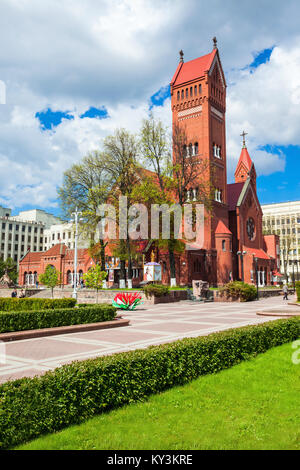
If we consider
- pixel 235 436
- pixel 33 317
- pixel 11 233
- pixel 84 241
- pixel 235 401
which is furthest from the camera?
pixel 11 233

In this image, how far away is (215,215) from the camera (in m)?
46.8

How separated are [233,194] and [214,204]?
1029 centimetres

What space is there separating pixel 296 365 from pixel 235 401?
282 cm

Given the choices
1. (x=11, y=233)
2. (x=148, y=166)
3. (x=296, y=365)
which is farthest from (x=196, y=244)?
(x=11, y=233)

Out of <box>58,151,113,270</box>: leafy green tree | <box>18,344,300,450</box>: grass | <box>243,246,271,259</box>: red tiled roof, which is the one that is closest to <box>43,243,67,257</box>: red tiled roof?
<box>58,151,113,270</box>: leafy green tree

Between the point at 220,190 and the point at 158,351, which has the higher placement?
the point at 220,190

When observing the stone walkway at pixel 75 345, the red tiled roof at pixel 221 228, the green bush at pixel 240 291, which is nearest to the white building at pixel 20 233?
the red tiled roof at pixel 221 228

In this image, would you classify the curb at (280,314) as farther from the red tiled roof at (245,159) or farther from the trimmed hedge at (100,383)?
the red tiled roof at (245,159)

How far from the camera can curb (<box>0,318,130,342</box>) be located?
40.2ft

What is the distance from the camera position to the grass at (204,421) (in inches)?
171

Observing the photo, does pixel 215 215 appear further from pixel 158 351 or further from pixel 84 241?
pixel 158 351

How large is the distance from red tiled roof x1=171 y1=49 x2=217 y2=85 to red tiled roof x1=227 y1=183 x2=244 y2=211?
17.5 meters

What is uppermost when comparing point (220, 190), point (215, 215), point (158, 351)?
point (220, 190)

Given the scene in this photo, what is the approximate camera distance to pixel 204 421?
4977mm
